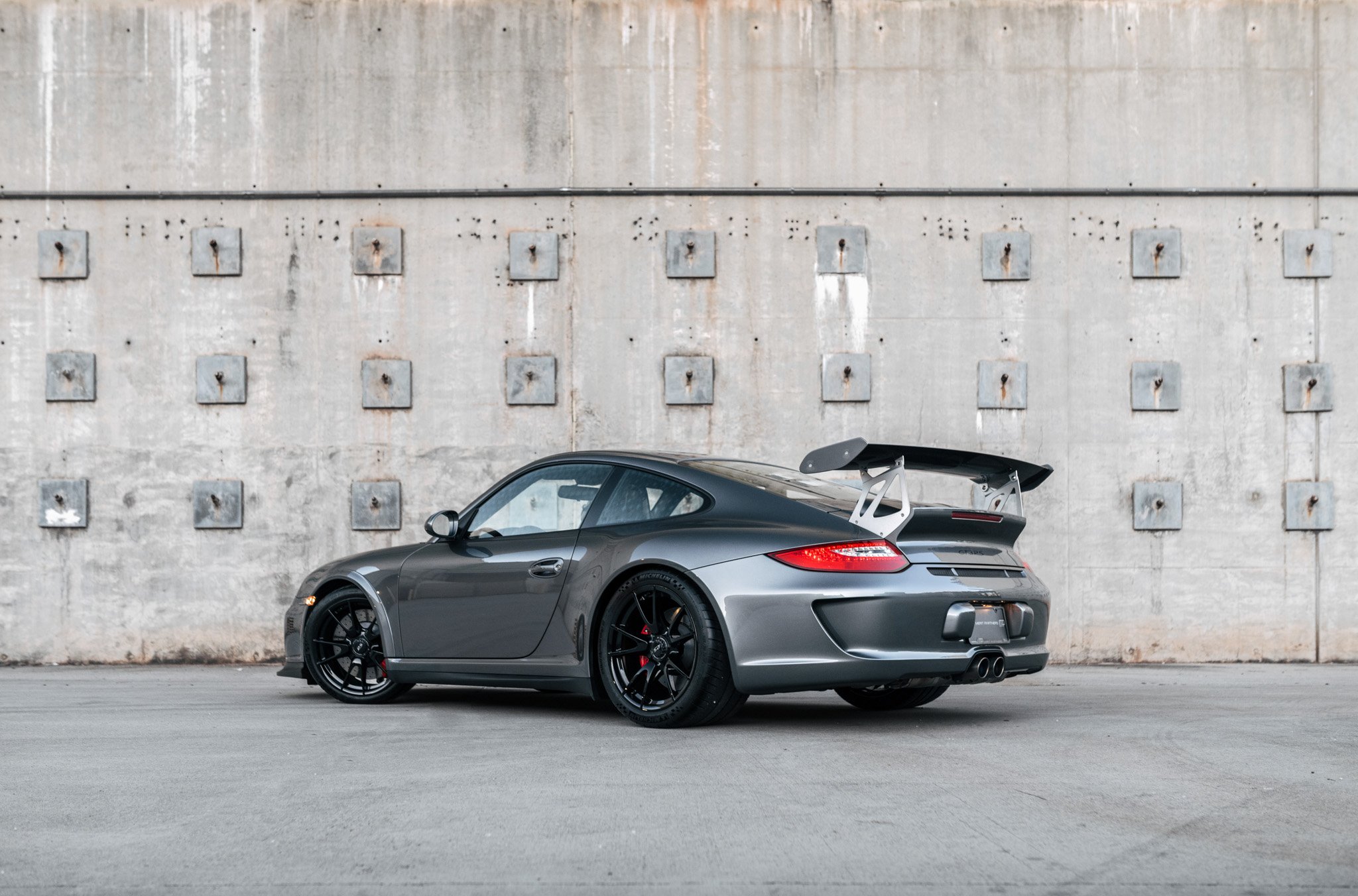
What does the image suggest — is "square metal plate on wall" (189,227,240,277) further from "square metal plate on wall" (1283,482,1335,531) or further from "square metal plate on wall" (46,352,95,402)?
"square metal plate on wall" (1283,482,1335,531)

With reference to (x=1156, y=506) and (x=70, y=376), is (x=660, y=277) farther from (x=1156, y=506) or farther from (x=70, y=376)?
(x=70, y=376)

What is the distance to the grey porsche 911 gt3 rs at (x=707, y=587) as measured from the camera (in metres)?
6.23

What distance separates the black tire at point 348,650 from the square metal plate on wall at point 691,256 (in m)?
4.42

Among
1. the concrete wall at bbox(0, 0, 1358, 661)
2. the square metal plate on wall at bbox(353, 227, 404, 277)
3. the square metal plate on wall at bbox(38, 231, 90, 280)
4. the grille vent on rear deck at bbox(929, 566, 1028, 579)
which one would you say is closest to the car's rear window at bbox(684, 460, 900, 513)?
the grille vent on rear deck at bbox(929, 566, 1028, 579)

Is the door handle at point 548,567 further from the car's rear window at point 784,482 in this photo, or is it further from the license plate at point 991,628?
the license plate at point 991,628

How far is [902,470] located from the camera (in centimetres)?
646

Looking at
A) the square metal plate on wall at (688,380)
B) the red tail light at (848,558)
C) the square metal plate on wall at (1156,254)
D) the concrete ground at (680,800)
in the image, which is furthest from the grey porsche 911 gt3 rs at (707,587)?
the square metal plate on wall at (1156,254)

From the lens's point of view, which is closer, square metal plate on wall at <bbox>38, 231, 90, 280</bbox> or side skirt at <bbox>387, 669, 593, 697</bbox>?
side skirt at <bbox>387, 669, 593, 697</bbox>

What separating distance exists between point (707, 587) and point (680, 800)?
1.70 m

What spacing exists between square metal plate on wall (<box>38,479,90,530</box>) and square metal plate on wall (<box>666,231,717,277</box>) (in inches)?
184

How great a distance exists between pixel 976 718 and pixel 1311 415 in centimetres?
557

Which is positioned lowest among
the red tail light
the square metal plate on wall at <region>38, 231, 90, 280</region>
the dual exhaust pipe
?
the dual exhaust pipe

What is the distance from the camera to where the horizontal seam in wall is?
11.5m

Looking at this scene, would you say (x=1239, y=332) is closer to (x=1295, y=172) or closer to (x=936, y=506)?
(x=1295, y=172)
